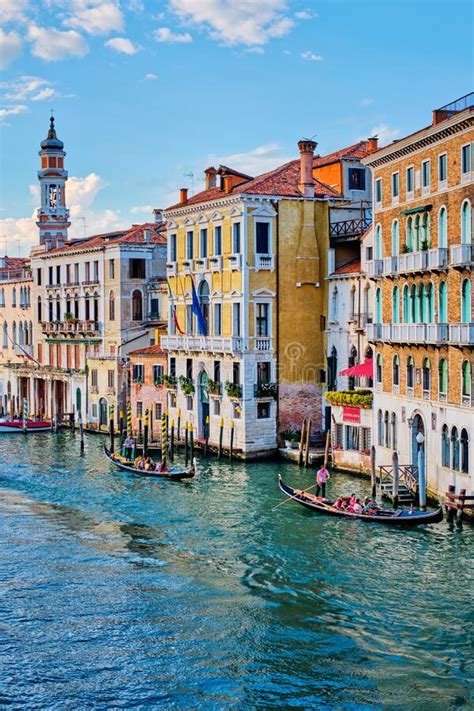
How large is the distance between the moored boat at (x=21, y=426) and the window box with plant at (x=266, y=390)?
15600 mm

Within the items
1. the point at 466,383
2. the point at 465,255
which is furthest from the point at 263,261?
the point at 466,383

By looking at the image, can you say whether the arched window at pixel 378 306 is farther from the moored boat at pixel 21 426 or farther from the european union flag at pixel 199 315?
the moored boat at pixel 21 426

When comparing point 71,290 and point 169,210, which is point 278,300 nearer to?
point 169,210

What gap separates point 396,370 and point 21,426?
24.3 m

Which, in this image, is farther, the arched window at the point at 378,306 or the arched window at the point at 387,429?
the arched window at the point at 378,306

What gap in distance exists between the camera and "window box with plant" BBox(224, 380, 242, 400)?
127ft

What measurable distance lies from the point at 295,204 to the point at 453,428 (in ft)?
46.8

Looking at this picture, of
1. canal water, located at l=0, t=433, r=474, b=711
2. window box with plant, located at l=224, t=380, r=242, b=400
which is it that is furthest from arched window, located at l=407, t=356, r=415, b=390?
window box with plant, located at l=224, t=380, r=242, b=400

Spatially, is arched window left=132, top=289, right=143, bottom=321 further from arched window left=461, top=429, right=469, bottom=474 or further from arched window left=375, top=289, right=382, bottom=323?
arched window left=461, top=429, right=469, bottom=474

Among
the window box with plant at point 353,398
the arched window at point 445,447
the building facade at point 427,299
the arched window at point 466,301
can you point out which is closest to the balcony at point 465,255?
the building facade at point 427,299

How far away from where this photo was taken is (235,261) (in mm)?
38812

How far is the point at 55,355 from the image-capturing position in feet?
185

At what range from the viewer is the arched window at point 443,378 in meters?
27.0

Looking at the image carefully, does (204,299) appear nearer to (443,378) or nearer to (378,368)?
(378,368)
